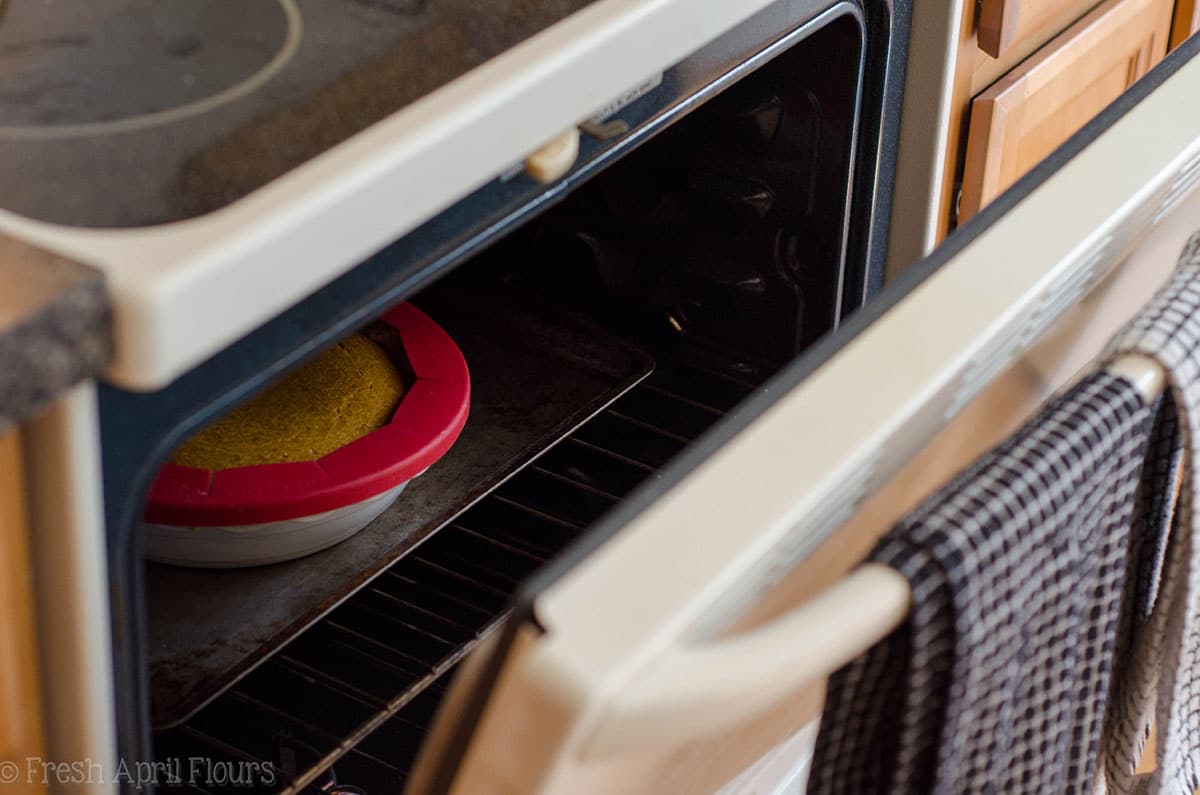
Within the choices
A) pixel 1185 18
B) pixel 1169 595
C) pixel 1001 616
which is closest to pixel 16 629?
pixel 1001 616

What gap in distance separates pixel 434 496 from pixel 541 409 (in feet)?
0.35

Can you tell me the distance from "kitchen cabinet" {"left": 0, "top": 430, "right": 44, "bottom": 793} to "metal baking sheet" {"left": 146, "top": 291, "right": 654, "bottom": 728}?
173 mm

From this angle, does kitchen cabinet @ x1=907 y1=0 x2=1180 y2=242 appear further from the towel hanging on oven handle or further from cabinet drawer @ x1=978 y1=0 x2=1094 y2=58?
the towel hanging on oven handle

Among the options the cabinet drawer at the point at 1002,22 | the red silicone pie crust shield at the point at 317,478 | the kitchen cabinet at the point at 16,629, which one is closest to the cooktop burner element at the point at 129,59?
the kitchen cabinet at the point at 16,629

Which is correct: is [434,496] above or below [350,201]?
below

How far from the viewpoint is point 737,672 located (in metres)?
0.37

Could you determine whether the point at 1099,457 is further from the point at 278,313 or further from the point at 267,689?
the point at 267,689

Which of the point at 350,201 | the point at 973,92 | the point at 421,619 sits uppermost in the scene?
the point at 350,201

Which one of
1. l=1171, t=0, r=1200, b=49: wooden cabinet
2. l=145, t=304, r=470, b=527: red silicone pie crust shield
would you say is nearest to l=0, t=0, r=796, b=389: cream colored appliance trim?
l=145, t=304, r=470, b=527: red silicone pie crust shield

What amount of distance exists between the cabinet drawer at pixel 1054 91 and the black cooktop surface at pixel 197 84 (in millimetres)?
447

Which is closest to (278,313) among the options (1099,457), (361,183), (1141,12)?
(361,183)

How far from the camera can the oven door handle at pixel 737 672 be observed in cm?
35

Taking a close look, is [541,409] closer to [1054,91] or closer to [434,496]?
[434,496]

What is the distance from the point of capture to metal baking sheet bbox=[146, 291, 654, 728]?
0.71 meters
